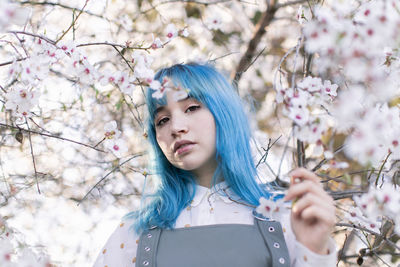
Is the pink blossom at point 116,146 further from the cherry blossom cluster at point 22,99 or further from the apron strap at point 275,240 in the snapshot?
the apron strap at point 275,240

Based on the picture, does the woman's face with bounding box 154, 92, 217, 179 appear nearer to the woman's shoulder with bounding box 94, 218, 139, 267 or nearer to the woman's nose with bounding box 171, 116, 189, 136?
the woman's nose with bounding box 171, 116, 189, 136

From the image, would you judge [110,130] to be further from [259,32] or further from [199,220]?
[259,32]

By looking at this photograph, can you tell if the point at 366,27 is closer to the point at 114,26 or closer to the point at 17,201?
the point at 17,201

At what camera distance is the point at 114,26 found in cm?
243

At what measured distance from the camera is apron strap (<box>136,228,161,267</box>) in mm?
1354

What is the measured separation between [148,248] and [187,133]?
37 centimetres

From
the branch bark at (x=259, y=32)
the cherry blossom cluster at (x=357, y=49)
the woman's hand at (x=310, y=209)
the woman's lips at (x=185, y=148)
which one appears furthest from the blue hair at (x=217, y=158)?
the branch bark at (x=259, y=32)

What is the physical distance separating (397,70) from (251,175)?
1.81 ft

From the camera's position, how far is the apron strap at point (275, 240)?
1.27 meters

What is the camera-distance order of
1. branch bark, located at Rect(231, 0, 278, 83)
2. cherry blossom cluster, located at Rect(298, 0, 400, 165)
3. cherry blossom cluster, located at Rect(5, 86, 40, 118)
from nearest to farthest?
cherry blossom cluster, located at Rect(298, 0, 400, 165)
cherry blossom cluster, located at Rect(5, 86, 40, 118)
branch bark, located at Rect(231, 0, 278, 83)

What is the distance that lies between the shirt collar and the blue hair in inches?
0.6

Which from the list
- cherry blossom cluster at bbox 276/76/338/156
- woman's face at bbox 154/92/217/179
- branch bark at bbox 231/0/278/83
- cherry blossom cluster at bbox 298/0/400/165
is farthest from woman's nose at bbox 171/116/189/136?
branch bark at bbox 231/0/278/83

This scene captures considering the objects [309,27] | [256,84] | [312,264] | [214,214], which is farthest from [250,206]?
[256,84]

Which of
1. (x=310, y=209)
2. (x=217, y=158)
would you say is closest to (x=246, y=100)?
(x=217, y=158)
